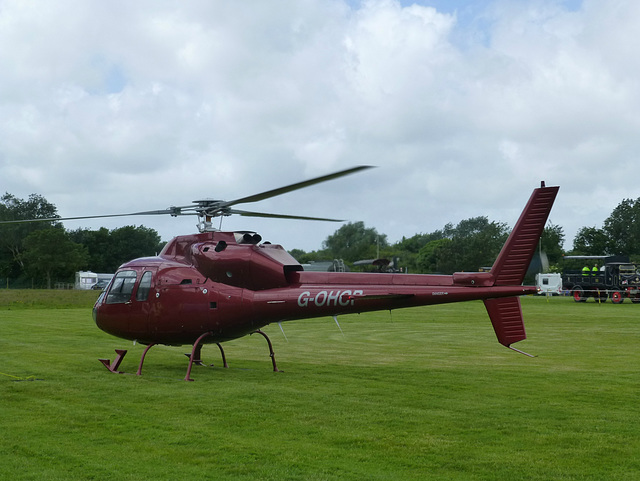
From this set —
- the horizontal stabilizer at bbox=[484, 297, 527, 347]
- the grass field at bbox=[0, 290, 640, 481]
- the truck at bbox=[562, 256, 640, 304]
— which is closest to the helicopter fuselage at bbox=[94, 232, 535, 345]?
the horizontal stabilizer at bbox=[484, 297, 527, 347]

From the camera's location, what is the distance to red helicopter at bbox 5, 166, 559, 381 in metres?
12.5

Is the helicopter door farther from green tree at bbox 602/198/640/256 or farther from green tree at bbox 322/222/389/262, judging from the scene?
green tree at bbox 602/198/640/256

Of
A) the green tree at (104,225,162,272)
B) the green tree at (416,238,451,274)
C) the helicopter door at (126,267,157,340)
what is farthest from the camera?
the green tree at (104,225,162,272)

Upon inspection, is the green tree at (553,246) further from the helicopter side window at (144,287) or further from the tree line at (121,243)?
the helicopter side window at (144,287)

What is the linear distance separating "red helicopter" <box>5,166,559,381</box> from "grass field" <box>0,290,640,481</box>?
1.09 metres

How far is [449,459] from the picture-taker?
7637mm

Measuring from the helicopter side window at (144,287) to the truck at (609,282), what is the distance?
4278 centimetres

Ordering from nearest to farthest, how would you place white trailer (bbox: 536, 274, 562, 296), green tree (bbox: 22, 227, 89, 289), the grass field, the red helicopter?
the grass field, the red helicopter, white trailer (bbox: 536, 274, 562, 296), green tree (bbox: 22, 227, 89, 289)

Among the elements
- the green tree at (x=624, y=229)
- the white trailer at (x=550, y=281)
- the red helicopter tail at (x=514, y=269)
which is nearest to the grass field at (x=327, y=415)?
the red helicopter tail at (x=514, y=269)

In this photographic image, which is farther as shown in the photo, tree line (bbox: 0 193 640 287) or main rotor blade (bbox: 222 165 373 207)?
tree line (bbox: 0 193 640 287)

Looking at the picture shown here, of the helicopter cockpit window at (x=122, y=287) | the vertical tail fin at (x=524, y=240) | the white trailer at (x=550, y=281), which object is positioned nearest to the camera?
the vertical tail fin at (x=524, y=240)

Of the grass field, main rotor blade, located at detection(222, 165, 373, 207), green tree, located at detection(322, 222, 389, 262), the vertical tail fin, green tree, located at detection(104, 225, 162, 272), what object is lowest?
the grass field

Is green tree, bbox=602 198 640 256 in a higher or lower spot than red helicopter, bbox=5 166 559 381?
higher

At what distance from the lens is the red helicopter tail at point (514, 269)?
1230cm
